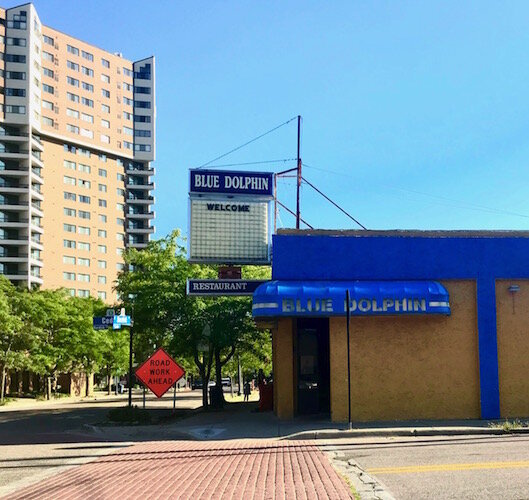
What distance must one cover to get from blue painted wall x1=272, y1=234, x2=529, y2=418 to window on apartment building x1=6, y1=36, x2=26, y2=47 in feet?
282

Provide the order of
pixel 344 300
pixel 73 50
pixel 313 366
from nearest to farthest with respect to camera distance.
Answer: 1. pixel 344 300
2. pixel 313 366
3. pixel 73 50

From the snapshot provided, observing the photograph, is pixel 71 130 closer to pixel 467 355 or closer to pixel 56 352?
pixel 56 352

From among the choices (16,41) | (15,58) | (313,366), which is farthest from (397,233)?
(16,41)

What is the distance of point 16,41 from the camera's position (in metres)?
92.4

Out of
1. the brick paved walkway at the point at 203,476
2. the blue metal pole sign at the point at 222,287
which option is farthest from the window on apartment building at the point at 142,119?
the brick paved walkway at the point at 203,476

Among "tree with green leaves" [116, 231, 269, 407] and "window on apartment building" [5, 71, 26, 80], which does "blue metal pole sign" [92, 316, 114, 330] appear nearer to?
"tree with green leaves" [116, 231, 269, 407]

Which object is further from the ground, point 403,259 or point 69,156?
point 69,156

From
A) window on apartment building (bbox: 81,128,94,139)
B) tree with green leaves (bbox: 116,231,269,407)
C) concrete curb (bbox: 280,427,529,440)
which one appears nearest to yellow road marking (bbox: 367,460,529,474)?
concrete curb (bbox: 280,427,529,440)

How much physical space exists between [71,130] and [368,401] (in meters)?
91.1

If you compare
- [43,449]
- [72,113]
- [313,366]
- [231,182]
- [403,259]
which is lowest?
[43,449]

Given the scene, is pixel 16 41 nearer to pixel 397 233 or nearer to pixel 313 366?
pixel 313 366

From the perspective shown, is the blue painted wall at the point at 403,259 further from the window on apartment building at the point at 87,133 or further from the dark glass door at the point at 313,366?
the window on apartment building at the point at 87,133

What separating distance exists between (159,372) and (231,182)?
22.6 feet

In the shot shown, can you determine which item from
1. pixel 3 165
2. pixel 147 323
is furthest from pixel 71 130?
pixel 147 323
